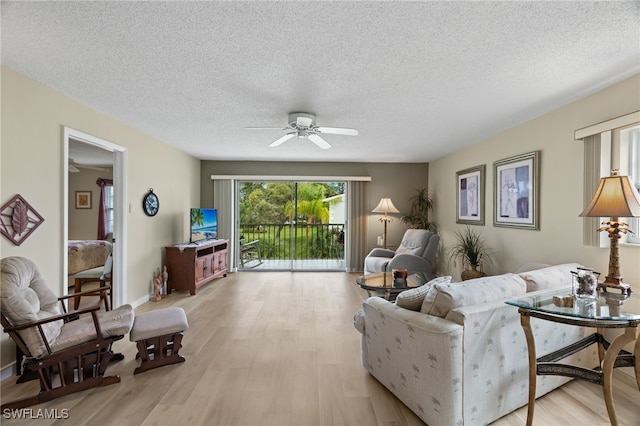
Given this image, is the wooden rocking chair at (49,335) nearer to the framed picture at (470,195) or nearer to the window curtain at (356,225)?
the framed picture at (470,195)

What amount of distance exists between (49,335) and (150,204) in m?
2.52

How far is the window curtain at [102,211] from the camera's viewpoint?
668 centimetres

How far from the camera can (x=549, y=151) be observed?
330 centimetres

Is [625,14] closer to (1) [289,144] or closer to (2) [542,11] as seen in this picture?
(2) [542,11]

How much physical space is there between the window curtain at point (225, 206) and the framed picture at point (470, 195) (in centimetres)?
430

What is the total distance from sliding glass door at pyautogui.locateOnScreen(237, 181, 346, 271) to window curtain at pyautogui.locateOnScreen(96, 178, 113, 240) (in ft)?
9.23

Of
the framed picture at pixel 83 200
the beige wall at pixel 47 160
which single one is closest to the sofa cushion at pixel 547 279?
the beige wall at pixel 47 160

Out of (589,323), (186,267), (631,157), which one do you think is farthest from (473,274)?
(186,267)

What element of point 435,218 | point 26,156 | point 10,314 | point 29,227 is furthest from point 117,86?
point 435,218

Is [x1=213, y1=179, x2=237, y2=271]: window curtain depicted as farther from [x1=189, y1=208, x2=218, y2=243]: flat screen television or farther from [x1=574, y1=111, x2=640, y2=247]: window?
[x1=574, y1=111, x2=640, y2=247]: window

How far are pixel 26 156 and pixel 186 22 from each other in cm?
189

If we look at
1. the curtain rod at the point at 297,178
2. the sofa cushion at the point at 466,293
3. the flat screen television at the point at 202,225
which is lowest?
the sofa cushion at the point at 466,293

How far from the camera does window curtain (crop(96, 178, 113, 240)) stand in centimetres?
668

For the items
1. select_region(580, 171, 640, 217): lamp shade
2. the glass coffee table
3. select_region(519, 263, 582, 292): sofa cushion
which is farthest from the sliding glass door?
select_region(580, 171, 640, 217): lamp shade
